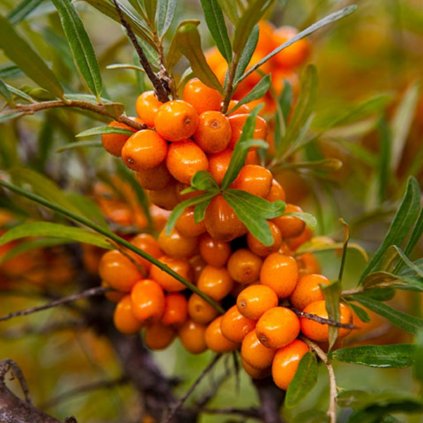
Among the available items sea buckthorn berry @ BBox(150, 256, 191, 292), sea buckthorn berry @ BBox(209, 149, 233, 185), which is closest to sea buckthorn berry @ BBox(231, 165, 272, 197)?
sea buckthorn berry @ BBox(209, 149, 233, 185)

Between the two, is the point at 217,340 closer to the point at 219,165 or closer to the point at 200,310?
the point at 200,310

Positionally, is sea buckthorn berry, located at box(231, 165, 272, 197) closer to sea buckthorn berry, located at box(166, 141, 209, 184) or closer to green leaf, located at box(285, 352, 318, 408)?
sea buckthorn berry, located at box(166, 141, 209, 184)

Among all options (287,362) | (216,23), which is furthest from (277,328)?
(216,23)

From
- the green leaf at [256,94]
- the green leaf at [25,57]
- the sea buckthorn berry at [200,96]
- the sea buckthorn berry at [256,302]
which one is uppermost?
the green leaf at [25,57]

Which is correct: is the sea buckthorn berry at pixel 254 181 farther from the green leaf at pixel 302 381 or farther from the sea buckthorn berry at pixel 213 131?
the green leaf at pixel 302 381

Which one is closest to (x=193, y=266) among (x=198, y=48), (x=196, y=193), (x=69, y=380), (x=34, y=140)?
(x=196, y=193)

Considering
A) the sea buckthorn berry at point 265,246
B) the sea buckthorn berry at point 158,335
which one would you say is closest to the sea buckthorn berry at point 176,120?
the sea buckthorn berry at point 265,246
